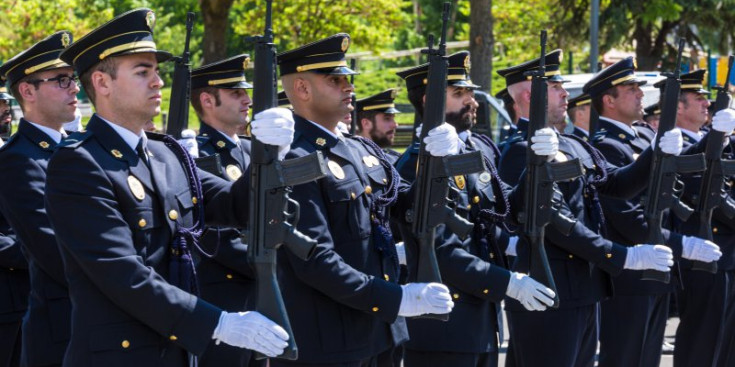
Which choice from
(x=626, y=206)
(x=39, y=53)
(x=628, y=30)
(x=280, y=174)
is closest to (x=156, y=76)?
(x=280, y=174)

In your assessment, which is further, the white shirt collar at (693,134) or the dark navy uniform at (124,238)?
the white shirt collar at (693,134)

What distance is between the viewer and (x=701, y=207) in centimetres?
745

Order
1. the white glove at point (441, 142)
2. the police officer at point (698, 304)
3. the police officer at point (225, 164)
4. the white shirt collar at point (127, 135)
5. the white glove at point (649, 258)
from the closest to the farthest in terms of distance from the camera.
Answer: the white shirt collar at point (127, 135)
the white glove at point (441, 142)
the police officer at point (225, 164)
the white glove at point (649, 258)
the police officer at point (698, 304)

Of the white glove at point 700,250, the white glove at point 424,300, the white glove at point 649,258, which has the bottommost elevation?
the white glove at point 700,250

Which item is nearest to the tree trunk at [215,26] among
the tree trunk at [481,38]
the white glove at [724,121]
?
the tree trunk at [481,38]

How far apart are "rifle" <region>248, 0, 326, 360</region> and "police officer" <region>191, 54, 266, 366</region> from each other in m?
1.36

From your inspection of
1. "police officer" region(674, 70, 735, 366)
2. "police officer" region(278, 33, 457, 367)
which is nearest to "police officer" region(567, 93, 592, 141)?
"police officer" region(674, 70, 735, 366)

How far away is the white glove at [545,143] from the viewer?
578 centimetres

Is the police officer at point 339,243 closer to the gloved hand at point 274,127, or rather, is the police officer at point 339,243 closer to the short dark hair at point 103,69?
the gloved hand at point 274,127

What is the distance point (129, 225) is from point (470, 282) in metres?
1.96

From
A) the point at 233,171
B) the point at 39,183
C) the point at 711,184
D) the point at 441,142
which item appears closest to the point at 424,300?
the point at 441,142

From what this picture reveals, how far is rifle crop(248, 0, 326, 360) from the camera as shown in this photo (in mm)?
3924

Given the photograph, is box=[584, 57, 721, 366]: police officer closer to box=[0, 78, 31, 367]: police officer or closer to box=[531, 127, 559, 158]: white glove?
box=[531, 127, 559, 158]: white glove

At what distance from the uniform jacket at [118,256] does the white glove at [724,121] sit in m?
4.34
